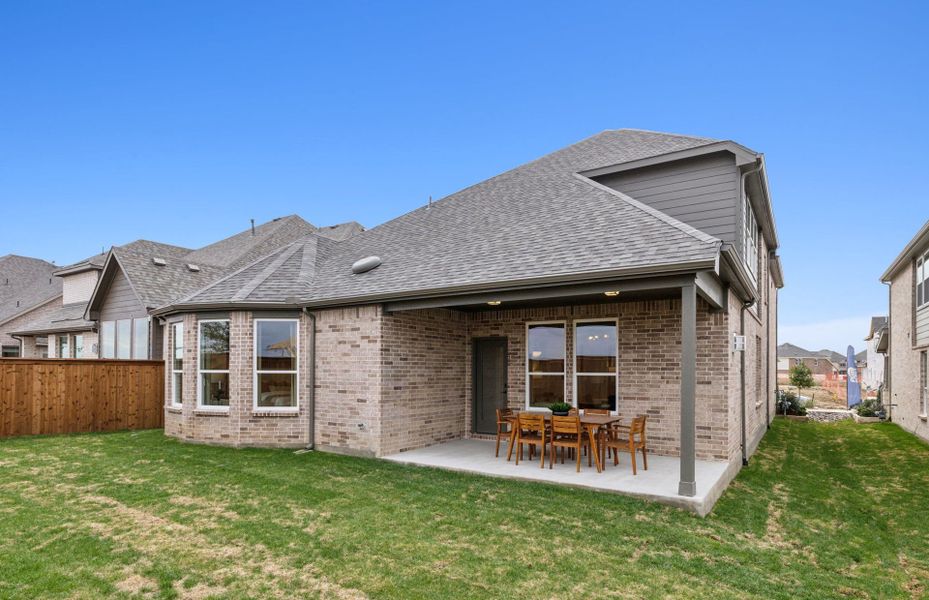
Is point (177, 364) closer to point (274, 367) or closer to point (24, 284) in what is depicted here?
point (274, 367)

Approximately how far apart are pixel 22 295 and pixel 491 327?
30.6 metres

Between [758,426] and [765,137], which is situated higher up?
[765,137]

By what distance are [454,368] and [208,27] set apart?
540 inches

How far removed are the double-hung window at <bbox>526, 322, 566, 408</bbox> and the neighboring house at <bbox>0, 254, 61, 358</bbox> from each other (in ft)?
78.7

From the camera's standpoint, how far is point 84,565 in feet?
14.9

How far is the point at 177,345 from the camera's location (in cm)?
1145

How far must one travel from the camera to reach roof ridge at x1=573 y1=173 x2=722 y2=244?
23.7 ft

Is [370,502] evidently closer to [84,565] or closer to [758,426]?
[84,565]

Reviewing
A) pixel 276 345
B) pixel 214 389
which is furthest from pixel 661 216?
pixel 214 389

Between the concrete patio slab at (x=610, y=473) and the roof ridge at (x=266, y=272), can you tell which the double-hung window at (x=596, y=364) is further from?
the roof ridge at (x=266, y=272)

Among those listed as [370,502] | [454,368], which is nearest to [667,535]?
[370,502]

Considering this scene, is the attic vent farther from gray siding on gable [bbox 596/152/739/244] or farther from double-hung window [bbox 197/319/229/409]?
gray siding on gable [bbox 596/152/739/244]

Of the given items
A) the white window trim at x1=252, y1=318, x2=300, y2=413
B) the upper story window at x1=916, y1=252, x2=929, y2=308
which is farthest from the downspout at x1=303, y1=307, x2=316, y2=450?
the upper story window at x1=916, y1=252, x2=929, y2=308

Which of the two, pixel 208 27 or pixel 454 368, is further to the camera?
pixel 208 27
